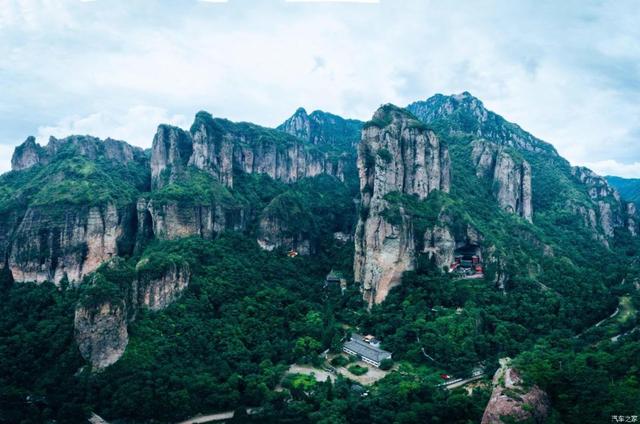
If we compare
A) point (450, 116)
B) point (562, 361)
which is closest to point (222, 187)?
point (562, 361)

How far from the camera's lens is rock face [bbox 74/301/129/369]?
41.1 m

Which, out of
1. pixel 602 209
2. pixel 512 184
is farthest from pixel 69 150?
pixel 602 209

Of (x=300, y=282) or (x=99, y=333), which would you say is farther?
(x=300, y=282)

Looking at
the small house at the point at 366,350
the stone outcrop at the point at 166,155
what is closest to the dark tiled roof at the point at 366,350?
the small house at the point at 366,350

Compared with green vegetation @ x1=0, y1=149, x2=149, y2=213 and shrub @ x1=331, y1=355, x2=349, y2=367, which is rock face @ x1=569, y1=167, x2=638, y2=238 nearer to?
shrub @ x1=331, y1=355, x2=349, y2=367

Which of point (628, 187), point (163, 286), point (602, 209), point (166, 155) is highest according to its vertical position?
point (628, 187)

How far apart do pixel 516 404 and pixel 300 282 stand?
132 feet

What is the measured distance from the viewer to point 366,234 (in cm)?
6556

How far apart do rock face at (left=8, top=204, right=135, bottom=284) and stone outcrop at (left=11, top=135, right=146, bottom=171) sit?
63.5 feet

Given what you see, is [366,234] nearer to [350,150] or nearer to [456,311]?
[456,311]

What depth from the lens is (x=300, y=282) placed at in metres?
67.2

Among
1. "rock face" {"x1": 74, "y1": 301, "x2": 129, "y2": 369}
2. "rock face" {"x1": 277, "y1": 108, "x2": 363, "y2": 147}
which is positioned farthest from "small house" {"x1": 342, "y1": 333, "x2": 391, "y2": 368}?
"rock face" {"x1": 277, "y1": 108, "x2": 363, "y2": 147}

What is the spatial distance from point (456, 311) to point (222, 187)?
1701 inches

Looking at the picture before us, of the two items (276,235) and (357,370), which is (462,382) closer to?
(357,370)
